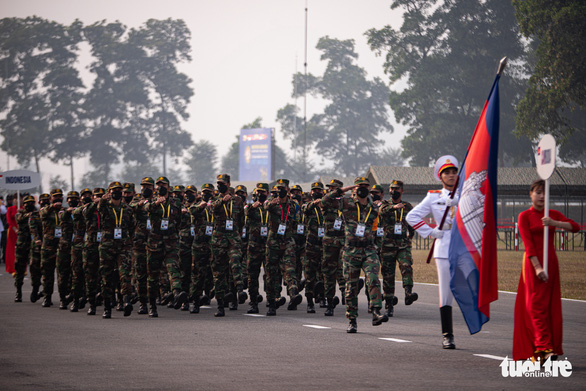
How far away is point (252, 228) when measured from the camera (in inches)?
569

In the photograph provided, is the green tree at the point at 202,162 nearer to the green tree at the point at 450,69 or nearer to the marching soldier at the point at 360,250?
the green tree at the point at 450,69

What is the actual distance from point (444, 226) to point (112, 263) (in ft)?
20.1

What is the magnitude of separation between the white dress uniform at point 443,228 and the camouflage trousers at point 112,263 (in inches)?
222

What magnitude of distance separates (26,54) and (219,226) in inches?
3352

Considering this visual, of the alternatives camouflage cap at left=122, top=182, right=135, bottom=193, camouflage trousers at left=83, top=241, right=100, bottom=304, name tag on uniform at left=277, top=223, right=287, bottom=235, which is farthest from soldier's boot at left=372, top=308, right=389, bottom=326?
camouflage cap at left=122, top=182, right=135, bottom=193

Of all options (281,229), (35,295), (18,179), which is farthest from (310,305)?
(18,179)

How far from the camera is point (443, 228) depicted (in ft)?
32.8

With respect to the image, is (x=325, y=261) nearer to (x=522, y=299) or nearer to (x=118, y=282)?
(x=118, y=282)

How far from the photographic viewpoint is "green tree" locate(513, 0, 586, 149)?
1850 inches

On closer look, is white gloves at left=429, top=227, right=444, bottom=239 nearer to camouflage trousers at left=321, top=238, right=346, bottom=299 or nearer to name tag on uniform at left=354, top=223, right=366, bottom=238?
name tag on uniform at left=354, top=223, right=366, bottom=238

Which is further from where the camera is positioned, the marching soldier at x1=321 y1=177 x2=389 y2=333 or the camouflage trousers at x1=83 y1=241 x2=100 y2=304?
the camouflage trousers at x1=83 y1=241 x2=100 y2=304

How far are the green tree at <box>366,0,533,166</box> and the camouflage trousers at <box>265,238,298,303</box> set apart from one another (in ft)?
196

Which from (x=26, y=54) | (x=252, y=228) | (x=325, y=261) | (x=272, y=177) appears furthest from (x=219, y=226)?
(x=26, y=54)

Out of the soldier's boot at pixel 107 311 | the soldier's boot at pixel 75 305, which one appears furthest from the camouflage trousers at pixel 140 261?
the soldier's boot at pixel 75 305
